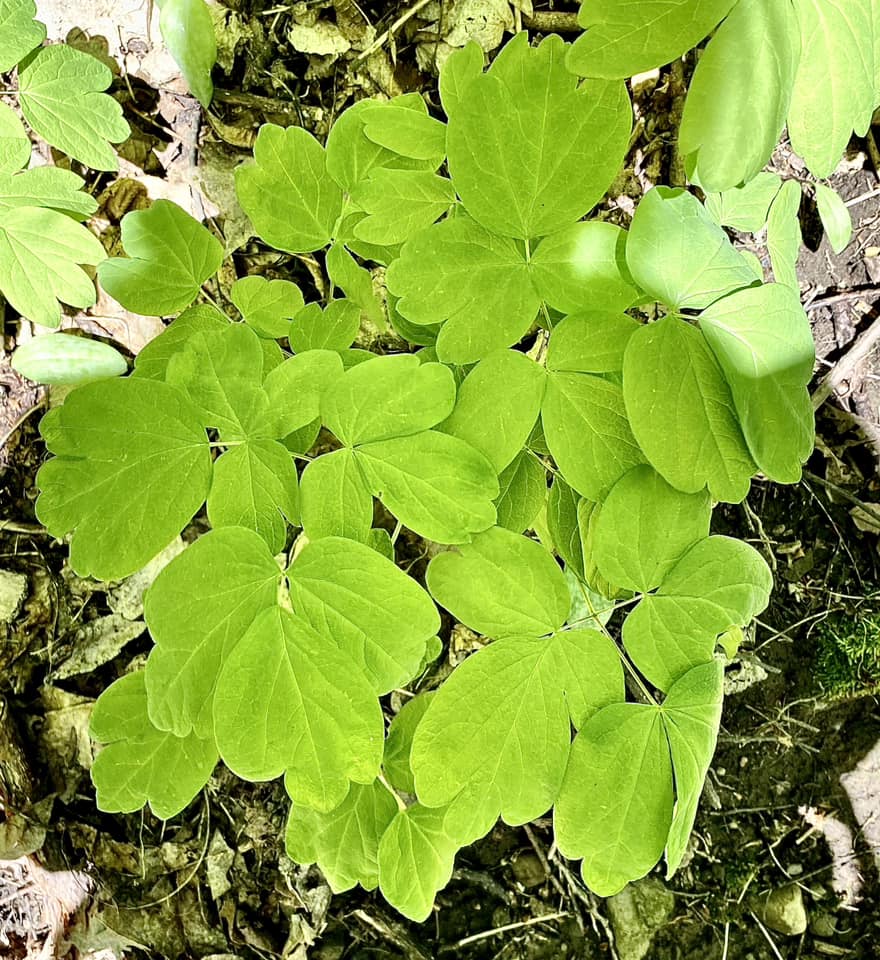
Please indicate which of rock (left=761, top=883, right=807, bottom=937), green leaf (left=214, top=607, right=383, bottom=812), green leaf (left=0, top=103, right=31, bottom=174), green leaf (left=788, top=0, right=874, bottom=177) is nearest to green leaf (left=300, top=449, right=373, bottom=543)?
green leaf (left=214, top=607, right=383, bottom=812)

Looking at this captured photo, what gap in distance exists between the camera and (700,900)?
1.77 meters

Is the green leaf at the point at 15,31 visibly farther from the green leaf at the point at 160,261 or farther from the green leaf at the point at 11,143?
the green leaf at the point at 160,261

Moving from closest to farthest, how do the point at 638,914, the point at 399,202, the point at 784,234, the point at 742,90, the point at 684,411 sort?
the point at 742,90 → the point at 684,411 → the point at 399,202 → the point at 784,234 → the point at 638,914

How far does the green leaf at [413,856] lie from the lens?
120 centimetres

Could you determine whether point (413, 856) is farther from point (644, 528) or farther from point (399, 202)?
point (399, 202)

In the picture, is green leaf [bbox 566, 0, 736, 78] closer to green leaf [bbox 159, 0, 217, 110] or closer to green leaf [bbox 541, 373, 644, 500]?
green leaf [bbox 541, 373, 644, 500]

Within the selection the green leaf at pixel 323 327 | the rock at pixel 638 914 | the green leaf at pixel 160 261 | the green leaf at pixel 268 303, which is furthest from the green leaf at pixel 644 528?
the rock at pixel 638 914

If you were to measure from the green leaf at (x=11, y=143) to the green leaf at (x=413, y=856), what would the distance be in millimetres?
1286

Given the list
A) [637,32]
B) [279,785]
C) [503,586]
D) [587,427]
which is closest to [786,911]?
[279,785]

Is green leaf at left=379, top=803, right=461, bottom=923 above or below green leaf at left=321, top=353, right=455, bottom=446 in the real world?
below

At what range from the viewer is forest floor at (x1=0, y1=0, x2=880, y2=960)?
1.75 meters

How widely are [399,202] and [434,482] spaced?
1.47ft

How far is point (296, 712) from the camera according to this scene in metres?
1.00

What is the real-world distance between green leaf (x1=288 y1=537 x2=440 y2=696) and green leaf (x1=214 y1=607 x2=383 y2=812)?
0.08 ft
